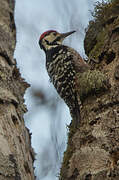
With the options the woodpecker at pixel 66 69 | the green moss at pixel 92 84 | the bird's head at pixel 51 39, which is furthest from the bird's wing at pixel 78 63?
the bird's head at pixel 51 39

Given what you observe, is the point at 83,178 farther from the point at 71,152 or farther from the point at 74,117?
the point at 74,117

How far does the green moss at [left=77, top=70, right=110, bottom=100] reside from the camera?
2654 mm

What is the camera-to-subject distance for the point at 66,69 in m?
3.33

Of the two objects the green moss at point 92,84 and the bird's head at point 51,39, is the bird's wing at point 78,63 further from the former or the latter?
the bird's head at point 51,39

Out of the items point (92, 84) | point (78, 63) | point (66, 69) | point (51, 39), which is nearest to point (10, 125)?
point (92, 84)

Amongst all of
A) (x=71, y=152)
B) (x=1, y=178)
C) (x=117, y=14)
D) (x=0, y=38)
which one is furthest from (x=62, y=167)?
(x=117, y=14)

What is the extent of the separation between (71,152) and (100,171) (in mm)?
527

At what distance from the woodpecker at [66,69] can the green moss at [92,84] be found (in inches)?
4.8

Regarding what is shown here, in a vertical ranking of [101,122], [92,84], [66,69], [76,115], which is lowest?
[101,122]

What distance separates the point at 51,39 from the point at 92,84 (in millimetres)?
1475

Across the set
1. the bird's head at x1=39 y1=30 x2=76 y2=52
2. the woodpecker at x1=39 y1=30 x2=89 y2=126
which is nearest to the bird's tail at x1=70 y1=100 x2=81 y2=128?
the woodpecker at x1=39 y1=30 x2=89 y2=126

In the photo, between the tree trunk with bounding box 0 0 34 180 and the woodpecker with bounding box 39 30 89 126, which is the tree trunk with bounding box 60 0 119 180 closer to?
the woodpecker with bounding box 39 30 89 126

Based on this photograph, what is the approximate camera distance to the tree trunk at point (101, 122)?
217cm

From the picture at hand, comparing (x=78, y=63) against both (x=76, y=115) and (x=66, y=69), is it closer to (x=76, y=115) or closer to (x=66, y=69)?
(x=66, y=69)
